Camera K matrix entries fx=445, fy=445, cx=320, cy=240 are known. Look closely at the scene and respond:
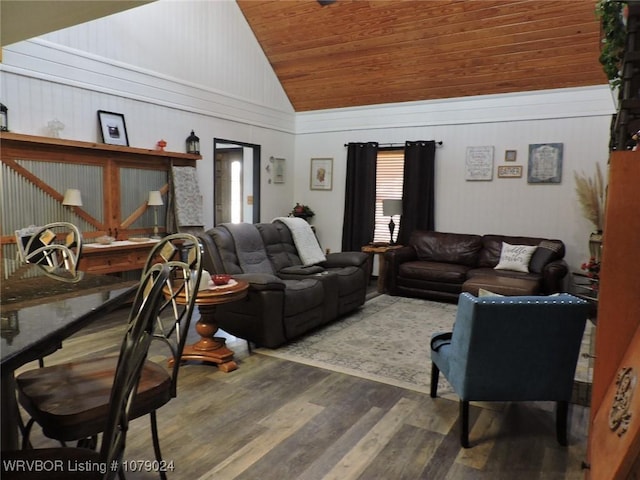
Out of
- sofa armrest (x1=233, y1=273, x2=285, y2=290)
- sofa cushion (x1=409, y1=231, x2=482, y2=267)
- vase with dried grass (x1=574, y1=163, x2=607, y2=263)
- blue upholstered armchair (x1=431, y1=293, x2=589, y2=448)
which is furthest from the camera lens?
sofa cushion (x1=409, y1=231, x2=482, y2=267)

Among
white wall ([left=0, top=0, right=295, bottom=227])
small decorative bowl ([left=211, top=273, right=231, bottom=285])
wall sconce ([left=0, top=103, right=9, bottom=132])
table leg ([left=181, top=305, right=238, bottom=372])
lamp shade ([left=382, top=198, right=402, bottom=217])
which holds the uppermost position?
white wall ([left=0, top=0, right=295, bottom=227])

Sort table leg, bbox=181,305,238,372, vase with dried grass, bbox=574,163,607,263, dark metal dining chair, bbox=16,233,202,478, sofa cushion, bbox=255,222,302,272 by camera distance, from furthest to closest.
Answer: vase with dried grass, bbox=574,163,607,263, sofa cushion, bbox=255,222,302,272, table leg, bbox=181,305,238,372, dark metal dining chair, bbox=16,233,202,478

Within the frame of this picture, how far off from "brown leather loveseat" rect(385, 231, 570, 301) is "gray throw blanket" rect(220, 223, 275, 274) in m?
2.12

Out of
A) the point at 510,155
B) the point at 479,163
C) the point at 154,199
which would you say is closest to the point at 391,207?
the point at 479,163

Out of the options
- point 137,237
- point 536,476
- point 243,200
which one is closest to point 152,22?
point 137,237

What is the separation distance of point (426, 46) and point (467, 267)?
9.38 feet

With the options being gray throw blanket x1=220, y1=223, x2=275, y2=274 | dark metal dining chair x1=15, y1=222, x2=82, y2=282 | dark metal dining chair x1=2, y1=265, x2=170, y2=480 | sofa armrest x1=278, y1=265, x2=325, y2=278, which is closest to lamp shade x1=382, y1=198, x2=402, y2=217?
sofa armrest x1=278, y1=265, x2=325, y2=278

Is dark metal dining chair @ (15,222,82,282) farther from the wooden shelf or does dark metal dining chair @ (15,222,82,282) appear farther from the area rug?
the area rug

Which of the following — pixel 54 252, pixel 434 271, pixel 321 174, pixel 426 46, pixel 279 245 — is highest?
pixel 426 46

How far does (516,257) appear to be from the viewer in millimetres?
5434

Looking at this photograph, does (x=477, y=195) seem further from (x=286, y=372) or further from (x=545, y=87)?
(x=286, y=372)

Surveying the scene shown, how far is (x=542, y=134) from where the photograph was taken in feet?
19.0

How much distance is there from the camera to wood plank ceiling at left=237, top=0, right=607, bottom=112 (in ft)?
16.2

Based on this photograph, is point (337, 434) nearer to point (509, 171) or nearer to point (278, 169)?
point (509, 171)
